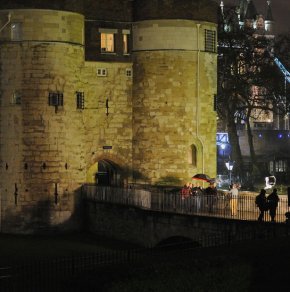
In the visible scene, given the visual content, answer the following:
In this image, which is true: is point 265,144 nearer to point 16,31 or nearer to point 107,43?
point 107,43

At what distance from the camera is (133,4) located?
50531 mm

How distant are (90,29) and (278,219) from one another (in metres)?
16.6

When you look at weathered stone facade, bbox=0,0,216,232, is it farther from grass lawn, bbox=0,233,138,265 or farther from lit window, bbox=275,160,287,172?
lit window, bbox=275,160,287,172

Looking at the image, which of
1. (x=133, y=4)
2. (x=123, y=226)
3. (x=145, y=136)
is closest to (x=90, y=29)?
(x=133, y=4)

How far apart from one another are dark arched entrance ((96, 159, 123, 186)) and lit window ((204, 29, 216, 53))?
26.0 ft

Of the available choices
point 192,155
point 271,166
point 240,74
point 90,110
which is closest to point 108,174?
point 90,110

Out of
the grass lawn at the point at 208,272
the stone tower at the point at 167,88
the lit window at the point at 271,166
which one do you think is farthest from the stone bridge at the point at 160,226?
the lit window at the point at 271,166

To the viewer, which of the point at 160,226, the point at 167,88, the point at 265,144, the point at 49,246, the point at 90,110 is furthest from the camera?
the point at 265,144

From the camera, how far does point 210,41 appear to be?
5125 centimetres

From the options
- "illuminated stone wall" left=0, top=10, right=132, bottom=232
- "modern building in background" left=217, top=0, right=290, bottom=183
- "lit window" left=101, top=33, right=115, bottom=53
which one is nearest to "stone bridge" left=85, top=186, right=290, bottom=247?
"illuminated stone wall" left=0, top=10, right=132, bottom=232

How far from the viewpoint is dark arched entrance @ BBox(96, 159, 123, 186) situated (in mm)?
50656

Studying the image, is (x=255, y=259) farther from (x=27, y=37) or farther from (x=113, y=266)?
(x=27, y=37)

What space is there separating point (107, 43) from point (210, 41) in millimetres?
5599

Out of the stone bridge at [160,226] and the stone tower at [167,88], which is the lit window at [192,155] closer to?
the stone tower at [167,88]
